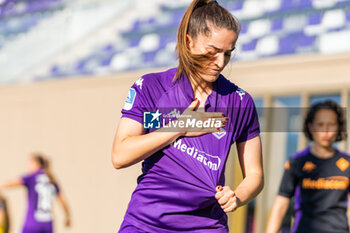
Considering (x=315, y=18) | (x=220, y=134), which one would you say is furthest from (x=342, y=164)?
(x=315, y=18)

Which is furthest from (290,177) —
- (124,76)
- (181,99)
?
(124,76)

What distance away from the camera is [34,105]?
12.5 meters

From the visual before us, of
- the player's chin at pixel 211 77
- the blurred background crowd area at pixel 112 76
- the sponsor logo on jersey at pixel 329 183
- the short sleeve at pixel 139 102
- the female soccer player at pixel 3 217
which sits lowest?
the female soccer player at pixel 3 217

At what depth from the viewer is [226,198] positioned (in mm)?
2199

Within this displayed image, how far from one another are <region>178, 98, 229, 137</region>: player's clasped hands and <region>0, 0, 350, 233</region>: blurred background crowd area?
199 inches

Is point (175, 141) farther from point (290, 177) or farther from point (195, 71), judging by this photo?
point (290, 177)

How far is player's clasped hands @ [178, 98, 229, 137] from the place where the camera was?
2288 millimetres

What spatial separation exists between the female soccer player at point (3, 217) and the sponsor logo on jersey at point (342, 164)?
8267 millimetres

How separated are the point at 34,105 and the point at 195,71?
10505 millimetres

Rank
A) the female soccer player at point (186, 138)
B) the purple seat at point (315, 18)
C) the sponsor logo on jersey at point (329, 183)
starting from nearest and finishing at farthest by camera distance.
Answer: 1. the female soccer player at point (186, 138)
2. the sponsor logo on jersey at point (329, 183)
3. the purple seat at point (315, 18)

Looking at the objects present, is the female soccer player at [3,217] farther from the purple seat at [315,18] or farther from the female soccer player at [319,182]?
the female soccer player at [319,182]

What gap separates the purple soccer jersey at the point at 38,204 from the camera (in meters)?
9.09

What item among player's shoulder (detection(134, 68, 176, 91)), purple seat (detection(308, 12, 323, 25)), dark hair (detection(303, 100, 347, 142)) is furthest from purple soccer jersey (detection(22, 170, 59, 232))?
player's shoulder (detection(134, 68, 176, 91))

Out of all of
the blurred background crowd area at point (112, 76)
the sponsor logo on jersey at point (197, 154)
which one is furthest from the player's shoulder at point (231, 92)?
the blurred background crowd area at point (112, 76)
